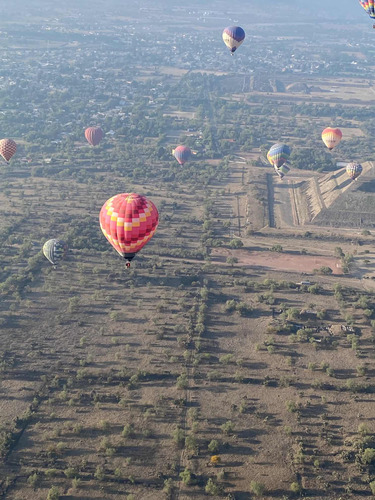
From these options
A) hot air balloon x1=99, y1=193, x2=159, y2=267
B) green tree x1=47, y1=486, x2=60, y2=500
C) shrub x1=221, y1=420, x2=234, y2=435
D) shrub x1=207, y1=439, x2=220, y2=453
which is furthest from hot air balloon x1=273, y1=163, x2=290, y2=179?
green tree x1=47, y1=486, x2=60, y2=500

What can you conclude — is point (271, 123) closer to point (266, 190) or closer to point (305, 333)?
point (266, 190)

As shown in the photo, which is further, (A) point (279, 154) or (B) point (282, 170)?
(B) point (282, 170)

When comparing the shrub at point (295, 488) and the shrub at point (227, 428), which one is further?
the shrub at point (227, 428)

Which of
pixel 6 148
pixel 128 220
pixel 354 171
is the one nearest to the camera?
pixel 128 220

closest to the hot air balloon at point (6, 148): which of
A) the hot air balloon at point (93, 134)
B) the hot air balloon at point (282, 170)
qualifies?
the hot air balloon at point (93, 134)

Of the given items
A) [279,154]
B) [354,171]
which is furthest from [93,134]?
[354,171]

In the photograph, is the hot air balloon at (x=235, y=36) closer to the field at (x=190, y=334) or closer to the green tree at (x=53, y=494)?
the field at (x=190, y=334)

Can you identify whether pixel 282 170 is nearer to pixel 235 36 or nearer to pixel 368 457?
pixel 235 36

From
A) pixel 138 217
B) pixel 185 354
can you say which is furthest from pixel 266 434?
pixel 138 217
